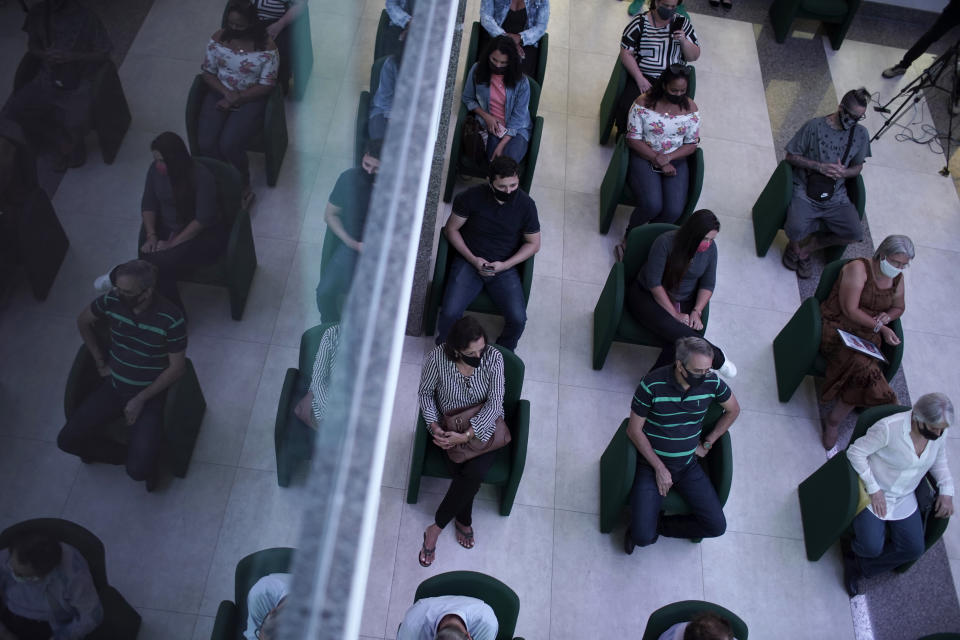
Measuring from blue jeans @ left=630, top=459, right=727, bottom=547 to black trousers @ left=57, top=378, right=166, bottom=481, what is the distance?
2.99 m

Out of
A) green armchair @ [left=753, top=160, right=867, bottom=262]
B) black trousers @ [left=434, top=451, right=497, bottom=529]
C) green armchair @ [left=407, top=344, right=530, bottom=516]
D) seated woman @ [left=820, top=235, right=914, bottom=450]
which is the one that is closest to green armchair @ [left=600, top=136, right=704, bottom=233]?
green armchair @ [left=753, top=160, right=867, bottom=262]

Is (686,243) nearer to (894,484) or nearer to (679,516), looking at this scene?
(679,516)

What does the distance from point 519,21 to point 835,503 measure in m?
3.75

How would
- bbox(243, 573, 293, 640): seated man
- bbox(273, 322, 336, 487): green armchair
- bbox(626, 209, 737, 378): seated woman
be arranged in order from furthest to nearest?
bbox(626, 209, 737, 378): seated woman < bbox(273, 322, 336, 487): green armchair < bbox(243, 573, 293, 640): seated man

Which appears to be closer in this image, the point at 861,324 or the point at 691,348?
the point at 691,348

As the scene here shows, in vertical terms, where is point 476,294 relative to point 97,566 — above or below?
below

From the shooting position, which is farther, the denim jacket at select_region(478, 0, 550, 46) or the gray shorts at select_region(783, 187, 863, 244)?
the denim jacket at select_region(478, 0, 550, 46)

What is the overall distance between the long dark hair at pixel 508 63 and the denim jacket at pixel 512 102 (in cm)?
4

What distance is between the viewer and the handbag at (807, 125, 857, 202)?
509 cm

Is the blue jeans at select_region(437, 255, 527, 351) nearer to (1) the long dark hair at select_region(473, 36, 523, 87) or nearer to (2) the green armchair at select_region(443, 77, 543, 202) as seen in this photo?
(2) the green armchair at select_region(443, 77, 543, 202)

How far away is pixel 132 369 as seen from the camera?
1144 mm

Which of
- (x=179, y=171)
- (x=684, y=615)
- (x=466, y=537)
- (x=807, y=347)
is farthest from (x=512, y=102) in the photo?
(x=179, y=171)

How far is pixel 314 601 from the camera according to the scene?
1.94 ft

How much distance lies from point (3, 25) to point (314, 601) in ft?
3.16
